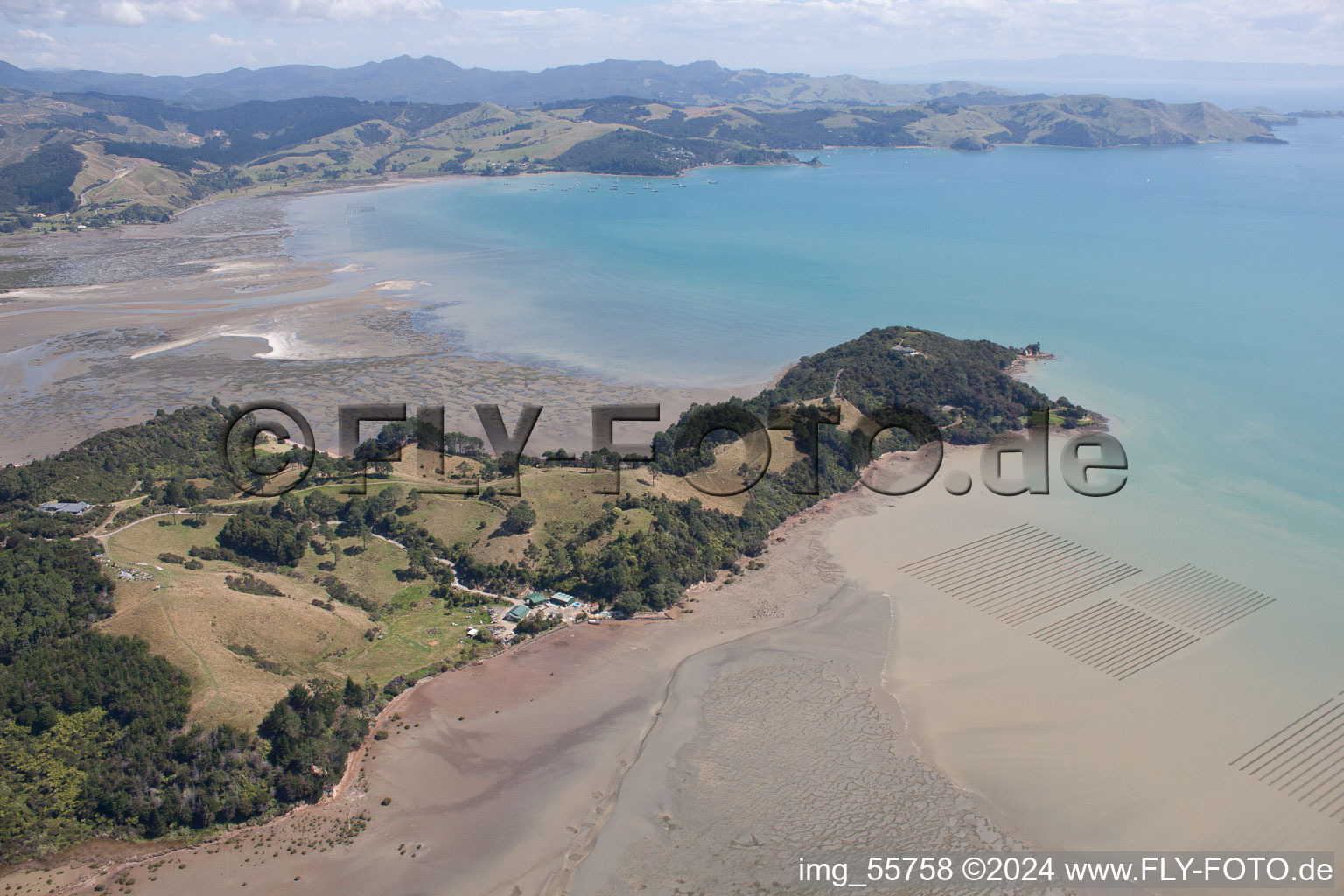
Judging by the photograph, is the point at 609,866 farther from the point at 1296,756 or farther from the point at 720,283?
the point at 720,283

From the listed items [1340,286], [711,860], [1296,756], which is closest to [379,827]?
[711,860]

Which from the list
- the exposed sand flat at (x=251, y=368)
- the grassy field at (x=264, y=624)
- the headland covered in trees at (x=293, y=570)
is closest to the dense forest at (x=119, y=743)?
the headland covered in trees at (x=293, y=570)

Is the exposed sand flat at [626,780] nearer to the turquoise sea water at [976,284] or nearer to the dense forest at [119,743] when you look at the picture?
the dense forest at [119,743]

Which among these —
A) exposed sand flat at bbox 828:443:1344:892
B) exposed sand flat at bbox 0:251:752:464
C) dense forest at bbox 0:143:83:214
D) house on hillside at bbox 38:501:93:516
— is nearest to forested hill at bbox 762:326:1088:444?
exposed sand flat at bbox 0:251:752:464

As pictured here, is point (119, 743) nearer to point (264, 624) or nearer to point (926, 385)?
point (264, 624)

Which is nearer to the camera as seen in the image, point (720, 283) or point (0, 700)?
point (0, 700)

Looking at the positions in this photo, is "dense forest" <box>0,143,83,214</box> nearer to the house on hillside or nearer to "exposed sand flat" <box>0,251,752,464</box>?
"exposed sand flat" <box>0,251,752,464</box>
